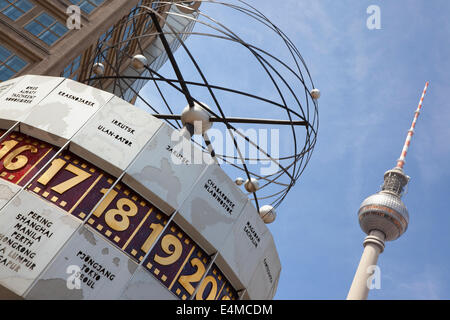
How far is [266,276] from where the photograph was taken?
1445 cm

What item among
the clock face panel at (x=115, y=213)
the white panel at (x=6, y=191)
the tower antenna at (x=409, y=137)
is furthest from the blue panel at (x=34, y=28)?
the tower antenna at (x=409, y=137)

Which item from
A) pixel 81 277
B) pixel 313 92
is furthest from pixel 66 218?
pixel 313 92

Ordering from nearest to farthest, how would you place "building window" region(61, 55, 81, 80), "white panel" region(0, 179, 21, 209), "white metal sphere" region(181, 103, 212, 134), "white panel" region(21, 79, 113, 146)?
"white panel" region(0, 179, 21, 209) → "white panel" region(21, 79, 113, 146) → "white metal sphere" region(181, 103, 212, 134) → "building window" region(61, 55, 81, 80)

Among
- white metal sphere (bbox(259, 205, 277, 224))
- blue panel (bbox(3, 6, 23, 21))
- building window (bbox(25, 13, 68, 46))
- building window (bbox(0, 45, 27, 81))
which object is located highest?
building window (bbox(25, 13, 68, 46))

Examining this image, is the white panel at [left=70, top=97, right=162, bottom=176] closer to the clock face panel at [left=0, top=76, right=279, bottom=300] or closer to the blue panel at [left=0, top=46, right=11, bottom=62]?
Answer: the clock face panel at [left=0, top=76, right=279, bottom=300]

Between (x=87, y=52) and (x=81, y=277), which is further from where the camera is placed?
(x=87, y=52)

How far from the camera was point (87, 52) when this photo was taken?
98.1 feet

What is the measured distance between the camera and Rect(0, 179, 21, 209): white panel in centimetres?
1134

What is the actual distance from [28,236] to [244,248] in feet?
19.1

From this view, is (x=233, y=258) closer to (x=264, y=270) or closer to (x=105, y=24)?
(x=264, y=270)

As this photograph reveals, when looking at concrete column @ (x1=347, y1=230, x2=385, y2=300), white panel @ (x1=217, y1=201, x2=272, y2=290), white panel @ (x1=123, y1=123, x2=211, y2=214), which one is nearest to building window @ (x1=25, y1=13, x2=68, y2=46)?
white panel @ (x1=123, y1=123, x2=211, y2=214)

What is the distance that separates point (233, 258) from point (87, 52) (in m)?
21.1

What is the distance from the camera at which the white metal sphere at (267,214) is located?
1542 centimetres

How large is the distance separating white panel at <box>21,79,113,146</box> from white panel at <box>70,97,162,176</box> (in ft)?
0.85
